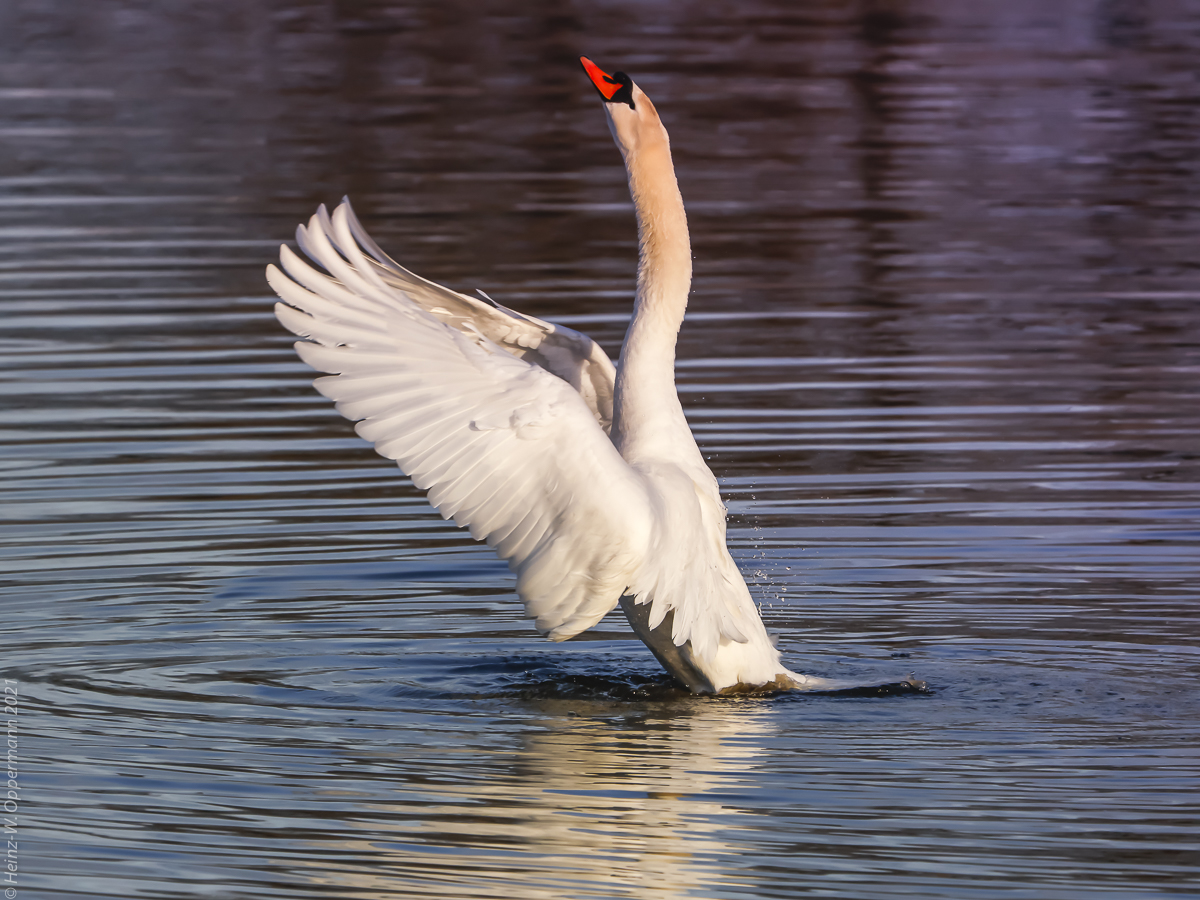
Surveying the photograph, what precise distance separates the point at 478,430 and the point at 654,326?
1.34 metres

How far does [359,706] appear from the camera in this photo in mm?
8930

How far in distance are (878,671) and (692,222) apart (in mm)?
11336

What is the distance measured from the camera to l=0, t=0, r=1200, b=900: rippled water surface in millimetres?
7398

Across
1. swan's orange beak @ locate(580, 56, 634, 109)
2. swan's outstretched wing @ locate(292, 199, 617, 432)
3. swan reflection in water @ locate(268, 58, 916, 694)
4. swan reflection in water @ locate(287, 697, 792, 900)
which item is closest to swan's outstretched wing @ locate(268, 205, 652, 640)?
swan reflection in water @ locate(268, 58, 916, 694)

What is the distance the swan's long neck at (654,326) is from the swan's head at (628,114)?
0.14ft

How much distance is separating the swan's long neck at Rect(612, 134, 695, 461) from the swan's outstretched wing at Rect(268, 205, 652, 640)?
783mm

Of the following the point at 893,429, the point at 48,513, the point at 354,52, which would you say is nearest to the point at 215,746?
the point at 48,513

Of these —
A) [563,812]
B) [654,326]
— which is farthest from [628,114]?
[563,812]

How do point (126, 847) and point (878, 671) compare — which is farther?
point (878, 671)

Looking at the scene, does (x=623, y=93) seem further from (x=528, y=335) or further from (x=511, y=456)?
(x=511, y=456)

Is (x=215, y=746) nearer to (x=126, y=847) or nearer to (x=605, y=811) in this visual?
(x=126, y=847)

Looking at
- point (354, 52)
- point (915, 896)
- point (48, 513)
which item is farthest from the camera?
point (354, 52)
